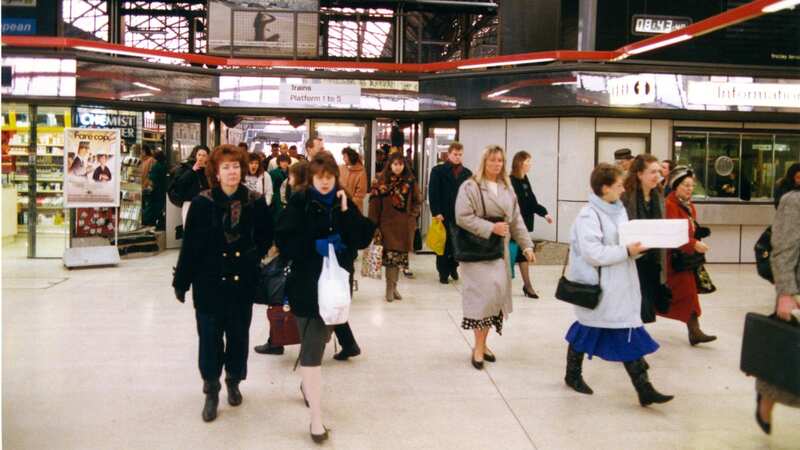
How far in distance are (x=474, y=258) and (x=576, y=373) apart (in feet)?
3.80

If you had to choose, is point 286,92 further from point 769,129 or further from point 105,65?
point 769,129

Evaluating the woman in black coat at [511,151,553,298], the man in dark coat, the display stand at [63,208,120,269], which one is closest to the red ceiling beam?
the woman in black coat at [511,151,553,298]

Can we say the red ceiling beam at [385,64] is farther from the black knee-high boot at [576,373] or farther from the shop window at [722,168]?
the black knee-high boot at [576,373]

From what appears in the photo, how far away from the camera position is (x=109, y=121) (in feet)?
39.9

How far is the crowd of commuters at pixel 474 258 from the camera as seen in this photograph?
4.41m

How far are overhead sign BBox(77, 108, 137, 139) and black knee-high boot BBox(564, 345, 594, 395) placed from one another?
30.5 feet

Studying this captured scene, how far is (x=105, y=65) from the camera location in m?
11.9

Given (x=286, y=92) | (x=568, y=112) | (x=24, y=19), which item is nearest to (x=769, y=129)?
(x=568, y=112)

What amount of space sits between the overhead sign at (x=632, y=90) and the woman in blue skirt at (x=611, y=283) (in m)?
7.47

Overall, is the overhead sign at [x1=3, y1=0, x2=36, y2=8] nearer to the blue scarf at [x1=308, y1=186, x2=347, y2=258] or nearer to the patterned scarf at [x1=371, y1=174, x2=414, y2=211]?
the patterned scarf at [x1=371, y1=174, x2=414, y2=211]

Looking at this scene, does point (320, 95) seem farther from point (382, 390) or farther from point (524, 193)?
point (382, 390)

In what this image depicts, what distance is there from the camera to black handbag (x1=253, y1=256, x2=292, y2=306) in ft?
17.6

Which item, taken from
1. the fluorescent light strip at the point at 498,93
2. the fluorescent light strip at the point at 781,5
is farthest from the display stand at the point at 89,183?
the fluorescent light strip at the point at 781,5

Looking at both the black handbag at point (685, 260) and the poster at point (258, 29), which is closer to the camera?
the black handbag at point (685, 260)
